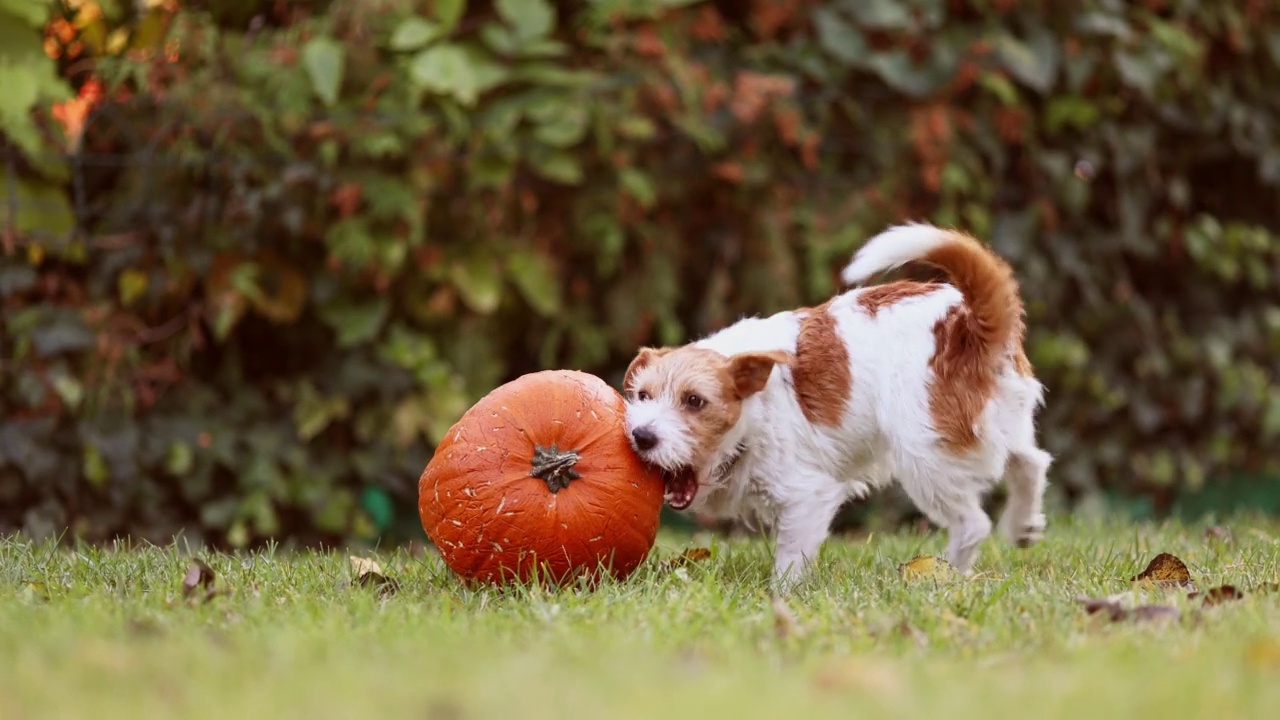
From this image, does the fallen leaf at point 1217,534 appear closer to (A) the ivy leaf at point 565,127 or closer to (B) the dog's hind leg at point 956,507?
(B) the dog's hind leg at point 956,507

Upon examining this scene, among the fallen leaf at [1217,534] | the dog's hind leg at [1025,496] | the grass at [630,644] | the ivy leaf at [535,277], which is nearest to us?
the grass at [630,644]

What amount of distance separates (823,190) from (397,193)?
1992 mm

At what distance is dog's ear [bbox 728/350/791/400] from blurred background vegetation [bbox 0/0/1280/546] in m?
2.15

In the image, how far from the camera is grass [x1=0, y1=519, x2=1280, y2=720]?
2.12 meters

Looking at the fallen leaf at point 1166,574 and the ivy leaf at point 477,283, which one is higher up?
the fallen leaf at point 1166,574

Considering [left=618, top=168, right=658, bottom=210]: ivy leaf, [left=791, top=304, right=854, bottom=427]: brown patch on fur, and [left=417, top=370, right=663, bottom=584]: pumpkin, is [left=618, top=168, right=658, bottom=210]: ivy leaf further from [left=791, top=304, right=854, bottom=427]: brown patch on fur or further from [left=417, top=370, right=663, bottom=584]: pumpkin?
[left=417, top=370, right=663, bottom=584]: pumpkin

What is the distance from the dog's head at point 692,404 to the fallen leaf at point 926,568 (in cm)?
66

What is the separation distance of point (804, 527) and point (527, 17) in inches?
113

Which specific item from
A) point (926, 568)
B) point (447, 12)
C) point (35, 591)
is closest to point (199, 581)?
point (35, 591)

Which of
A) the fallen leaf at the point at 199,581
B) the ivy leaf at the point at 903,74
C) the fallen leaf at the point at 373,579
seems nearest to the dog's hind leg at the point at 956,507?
the fallen leaf at the point at 373,579

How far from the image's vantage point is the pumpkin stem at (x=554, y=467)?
11.4 ft

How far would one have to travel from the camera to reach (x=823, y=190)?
6.14 metres

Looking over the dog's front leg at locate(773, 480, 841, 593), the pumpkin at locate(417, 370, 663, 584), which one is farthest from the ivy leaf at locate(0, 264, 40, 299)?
the dog's front leg at locate(773, 480, 841, 593)

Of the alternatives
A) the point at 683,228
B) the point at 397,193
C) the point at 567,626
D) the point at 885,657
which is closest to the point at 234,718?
the point at 567,626
